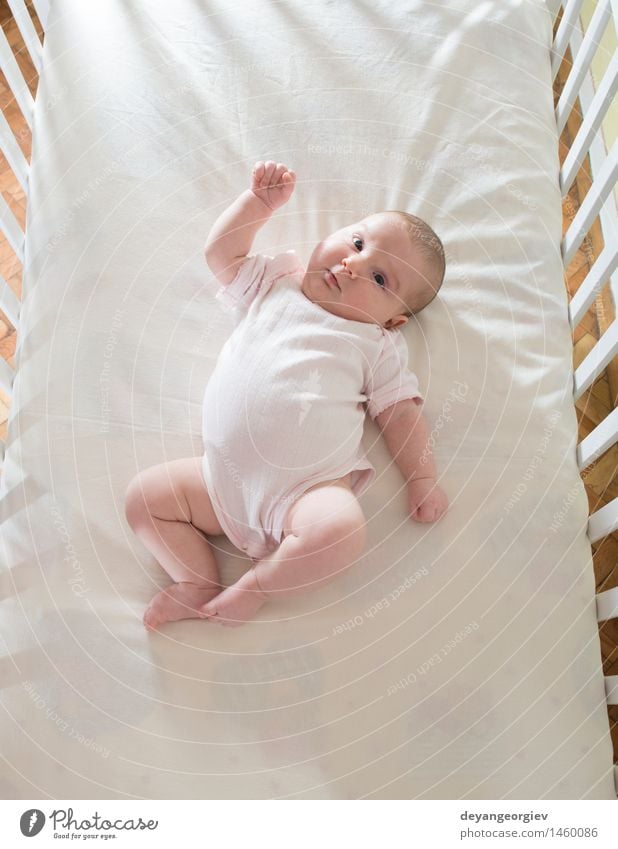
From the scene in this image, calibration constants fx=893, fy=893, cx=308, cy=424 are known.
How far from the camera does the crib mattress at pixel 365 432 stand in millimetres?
753

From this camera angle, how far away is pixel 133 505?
797 mm

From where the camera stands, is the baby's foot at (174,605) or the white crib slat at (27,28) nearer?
the baby's foot at (174,605)

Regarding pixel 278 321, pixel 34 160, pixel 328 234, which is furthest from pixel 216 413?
pixel 34 160

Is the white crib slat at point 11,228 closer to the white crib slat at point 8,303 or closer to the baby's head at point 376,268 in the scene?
the white crib slat at point 8,303

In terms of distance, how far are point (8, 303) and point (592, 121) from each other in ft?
2.02

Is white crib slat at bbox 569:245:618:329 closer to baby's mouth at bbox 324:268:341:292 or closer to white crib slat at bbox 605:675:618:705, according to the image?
baby's mouth at bbox 324:268:341:292

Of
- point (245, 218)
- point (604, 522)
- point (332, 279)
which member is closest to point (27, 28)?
point (245, 218)

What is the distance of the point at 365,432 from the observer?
33.7 inches

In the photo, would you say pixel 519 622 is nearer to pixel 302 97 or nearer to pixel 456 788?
pixel 456 788

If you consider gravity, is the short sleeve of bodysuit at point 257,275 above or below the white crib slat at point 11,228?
below

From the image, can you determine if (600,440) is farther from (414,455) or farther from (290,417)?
(290,417)

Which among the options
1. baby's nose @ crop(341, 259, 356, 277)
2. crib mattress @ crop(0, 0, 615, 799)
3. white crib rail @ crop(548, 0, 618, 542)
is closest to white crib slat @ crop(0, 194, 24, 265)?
crib mattress @ crop(0, 0, 615, 799)

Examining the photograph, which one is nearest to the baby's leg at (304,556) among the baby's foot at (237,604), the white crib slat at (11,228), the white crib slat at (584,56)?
the baby's foot at (237,604)

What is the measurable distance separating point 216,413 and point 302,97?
41 cm
